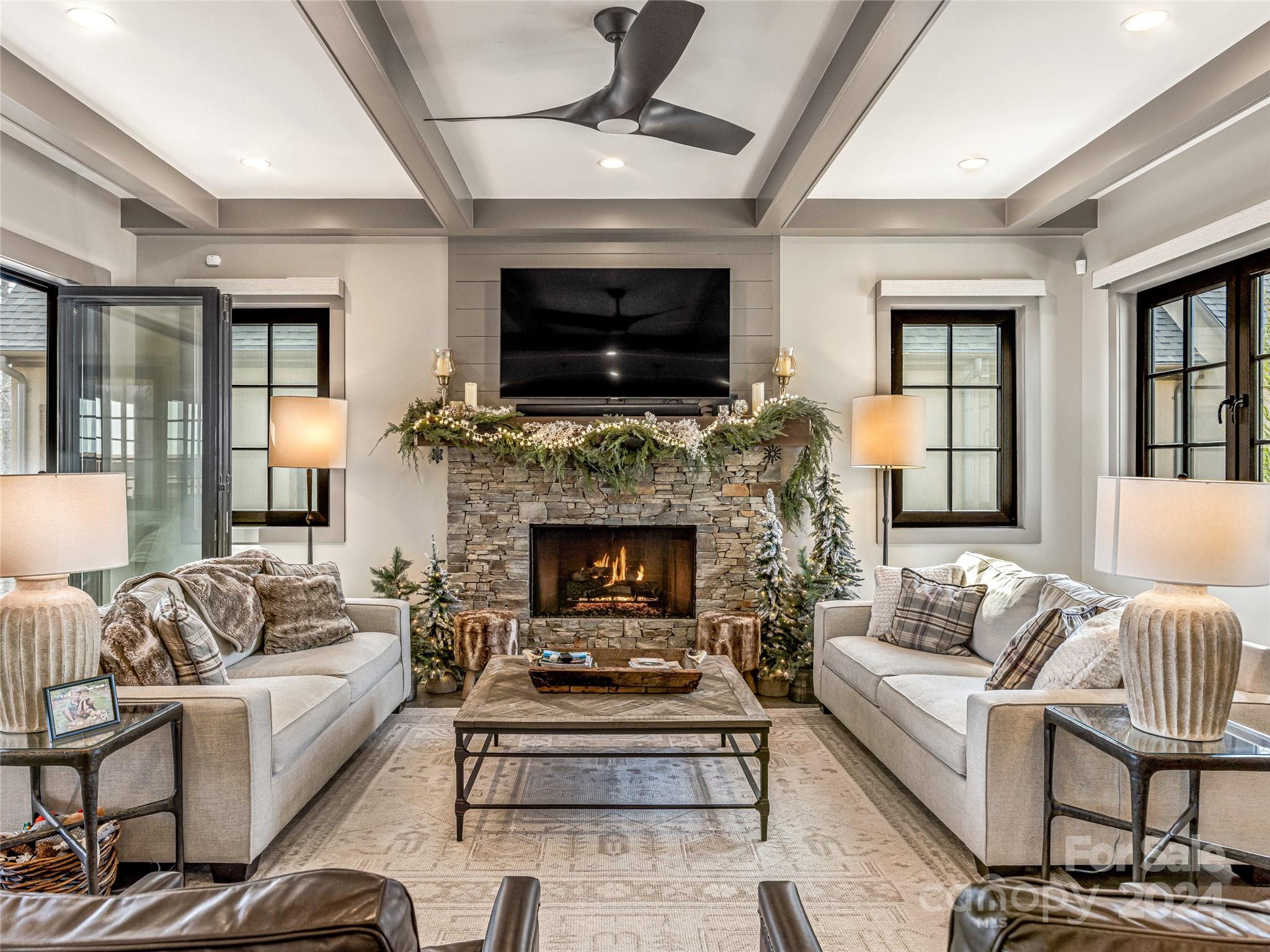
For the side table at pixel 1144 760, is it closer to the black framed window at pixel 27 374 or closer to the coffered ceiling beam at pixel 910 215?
the coffered ceiling beam at pixel 910 215

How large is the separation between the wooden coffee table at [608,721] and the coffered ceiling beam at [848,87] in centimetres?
226

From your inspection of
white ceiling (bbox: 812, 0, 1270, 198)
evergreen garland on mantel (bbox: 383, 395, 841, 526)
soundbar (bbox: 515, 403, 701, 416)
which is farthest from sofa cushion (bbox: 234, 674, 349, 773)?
white ceiling (bbox: 812, 0, 1270, 198)

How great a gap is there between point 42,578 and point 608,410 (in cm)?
300

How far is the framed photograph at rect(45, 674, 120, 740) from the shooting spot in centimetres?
201

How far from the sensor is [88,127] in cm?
338

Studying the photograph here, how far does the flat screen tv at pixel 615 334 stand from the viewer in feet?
15.4

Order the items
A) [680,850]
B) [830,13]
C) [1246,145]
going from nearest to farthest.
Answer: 1. [680,850]
2. [830,13]
3. [1246,145]

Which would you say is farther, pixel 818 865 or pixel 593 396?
pixel 593 396

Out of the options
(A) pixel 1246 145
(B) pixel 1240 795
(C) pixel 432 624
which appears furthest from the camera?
(C) pixel 432 624

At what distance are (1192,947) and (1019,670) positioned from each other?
84.0 inches

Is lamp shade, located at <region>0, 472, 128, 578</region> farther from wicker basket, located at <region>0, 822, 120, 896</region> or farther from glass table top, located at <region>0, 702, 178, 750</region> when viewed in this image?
wicker basket, located at <region>0, 822, 120, 896</region>

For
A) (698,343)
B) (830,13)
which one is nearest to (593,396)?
(698,343)

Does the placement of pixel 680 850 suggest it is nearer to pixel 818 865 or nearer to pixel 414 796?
pixel 818 865

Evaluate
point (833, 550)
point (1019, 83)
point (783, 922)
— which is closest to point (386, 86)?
point (1019, 83)
